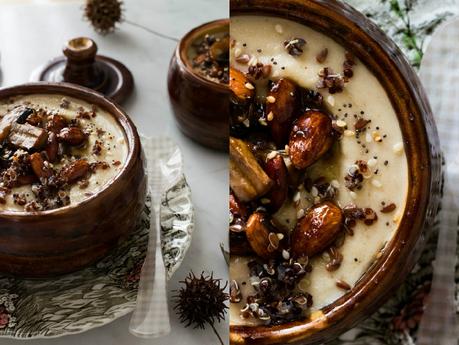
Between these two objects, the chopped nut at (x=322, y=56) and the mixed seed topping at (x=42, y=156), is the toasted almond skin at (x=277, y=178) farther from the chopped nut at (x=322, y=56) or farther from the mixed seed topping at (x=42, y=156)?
the mixed seed topping at (x=42, y=156)

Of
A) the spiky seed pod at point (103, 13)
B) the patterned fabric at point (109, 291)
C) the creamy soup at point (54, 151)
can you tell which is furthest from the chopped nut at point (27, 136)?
the spiky seed pod at point (103, 13)

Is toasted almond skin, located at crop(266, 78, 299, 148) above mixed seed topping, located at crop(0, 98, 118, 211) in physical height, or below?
above

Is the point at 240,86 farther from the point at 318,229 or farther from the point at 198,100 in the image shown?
the point at 198,100

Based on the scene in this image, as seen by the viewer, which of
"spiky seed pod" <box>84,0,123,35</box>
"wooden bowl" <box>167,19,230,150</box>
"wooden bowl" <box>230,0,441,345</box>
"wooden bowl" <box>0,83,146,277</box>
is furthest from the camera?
"spiky seed pod" <box>84,0,123,35</box>

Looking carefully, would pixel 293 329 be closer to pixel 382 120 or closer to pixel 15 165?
pixel 382 120

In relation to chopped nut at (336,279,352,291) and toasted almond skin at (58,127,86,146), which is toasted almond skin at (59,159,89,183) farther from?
chopped nut at (336,279,352,291)

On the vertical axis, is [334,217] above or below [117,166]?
above

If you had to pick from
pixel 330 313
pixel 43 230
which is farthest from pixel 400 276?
pixel 43 230

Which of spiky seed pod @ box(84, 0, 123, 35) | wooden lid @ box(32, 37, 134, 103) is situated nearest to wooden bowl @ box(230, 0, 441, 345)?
wooden lid @ box(32, 37, 134, 103)
